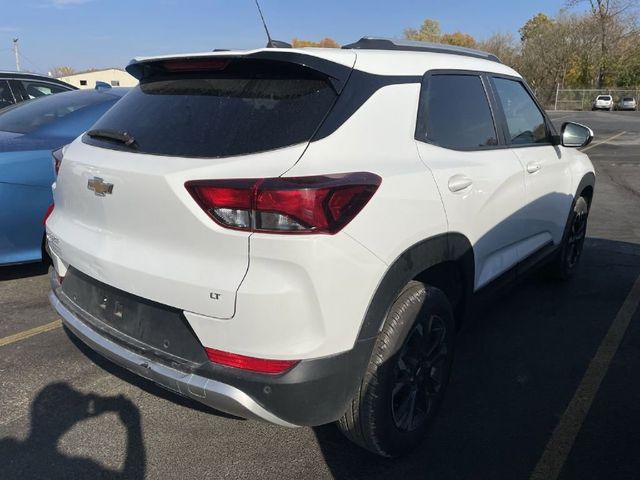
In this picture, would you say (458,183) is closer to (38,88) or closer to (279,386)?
(279,386)

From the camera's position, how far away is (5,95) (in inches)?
285

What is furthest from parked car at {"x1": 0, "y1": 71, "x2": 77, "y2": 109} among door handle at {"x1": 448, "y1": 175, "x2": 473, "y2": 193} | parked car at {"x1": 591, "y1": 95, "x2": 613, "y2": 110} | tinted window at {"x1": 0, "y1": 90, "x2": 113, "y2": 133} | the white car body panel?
parked car at {"x1": 591, "y1": 95, "x2": 613, "y2": 110}

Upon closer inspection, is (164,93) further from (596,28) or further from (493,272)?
(596,28)

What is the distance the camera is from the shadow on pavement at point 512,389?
2648 mm

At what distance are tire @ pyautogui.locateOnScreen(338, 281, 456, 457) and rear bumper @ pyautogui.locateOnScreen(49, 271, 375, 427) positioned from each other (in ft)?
0.45

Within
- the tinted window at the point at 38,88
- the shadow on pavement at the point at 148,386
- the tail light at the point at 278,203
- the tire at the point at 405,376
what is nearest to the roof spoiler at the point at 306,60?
the tail light at the point at 278,203

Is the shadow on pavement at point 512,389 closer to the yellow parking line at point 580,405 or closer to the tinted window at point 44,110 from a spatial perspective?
the yellow parking line at point 580,405

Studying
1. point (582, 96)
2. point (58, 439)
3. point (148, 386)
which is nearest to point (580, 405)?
point (148, 386)

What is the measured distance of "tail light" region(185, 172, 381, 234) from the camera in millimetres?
2004

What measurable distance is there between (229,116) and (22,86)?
6.31 m

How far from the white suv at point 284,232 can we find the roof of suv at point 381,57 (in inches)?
0.5

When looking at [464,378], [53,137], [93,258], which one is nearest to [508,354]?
[464,378]

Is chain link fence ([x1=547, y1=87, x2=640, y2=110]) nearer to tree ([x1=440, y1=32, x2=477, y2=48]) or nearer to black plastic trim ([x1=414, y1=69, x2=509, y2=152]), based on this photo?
tree ([x1=440, y1=32, x2=477, y2=48])

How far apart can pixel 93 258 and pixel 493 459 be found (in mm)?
2053
